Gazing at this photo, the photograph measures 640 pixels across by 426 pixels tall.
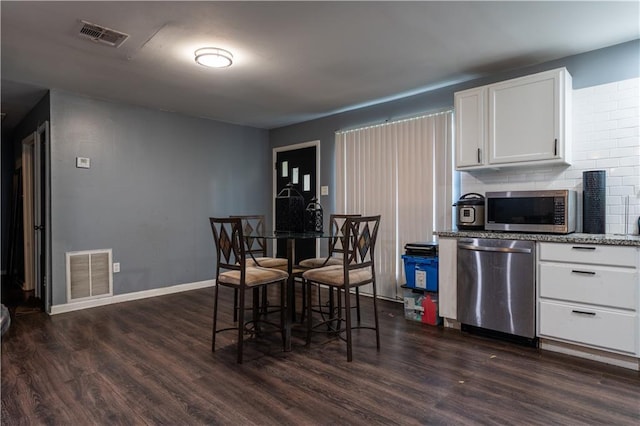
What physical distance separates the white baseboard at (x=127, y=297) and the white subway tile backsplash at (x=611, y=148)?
435cm

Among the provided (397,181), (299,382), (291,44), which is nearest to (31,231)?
(291,44)

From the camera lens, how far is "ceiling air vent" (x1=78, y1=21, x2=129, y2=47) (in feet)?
8.54

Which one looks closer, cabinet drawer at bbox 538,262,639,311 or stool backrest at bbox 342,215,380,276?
cabinet drawer at bbox 538,262,639,311

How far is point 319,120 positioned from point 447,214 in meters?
2.40

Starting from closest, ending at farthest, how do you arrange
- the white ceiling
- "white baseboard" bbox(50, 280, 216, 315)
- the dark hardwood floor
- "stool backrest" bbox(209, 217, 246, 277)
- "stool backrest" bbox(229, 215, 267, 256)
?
1. the dark hardwood floor
2. the white ceiling
3. "stool backrest" bbox(209, 217, 246, 277)
4. "stool backrest" bbox(229, 215, 267, 256)
5. "white baseboard" bbox(50, 280, 216, 315)

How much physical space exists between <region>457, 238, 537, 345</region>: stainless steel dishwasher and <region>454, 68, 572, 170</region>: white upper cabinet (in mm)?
769

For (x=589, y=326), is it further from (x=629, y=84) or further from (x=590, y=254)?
(x=629, y=84)

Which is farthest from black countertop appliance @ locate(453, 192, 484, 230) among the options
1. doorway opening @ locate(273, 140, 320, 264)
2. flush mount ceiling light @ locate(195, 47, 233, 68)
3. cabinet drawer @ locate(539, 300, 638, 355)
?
flush mount ceiling light @ locate(195, 47, 233, 68)

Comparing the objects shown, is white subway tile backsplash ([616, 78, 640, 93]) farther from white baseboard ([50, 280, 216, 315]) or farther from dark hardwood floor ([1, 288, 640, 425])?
white baseboard ([50, 280, 216, 315])

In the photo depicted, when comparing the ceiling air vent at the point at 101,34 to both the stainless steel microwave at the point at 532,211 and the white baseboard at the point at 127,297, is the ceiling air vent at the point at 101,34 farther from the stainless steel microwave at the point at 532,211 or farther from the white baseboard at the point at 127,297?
the stainless steel microwave at the point at 532,211

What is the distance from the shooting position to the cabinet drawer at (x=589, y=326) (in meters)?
2.50

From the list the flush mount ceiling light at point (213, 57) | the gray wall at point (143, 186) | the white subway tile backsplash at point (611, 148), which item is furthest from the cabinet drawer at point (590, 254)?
the gray wall at point (143, 186)

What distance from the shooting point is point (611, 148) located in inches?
118

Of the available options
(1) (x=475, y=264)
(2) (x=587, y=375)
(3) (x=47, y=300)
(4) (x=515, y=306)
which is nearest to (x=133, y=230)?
(3) (x=47, y=300)
